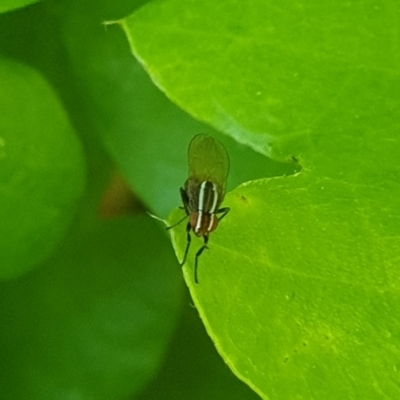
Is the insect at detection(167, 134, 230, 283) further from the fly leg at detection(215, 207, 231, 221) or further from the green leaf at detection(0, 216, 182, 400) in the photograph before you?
the green leaf at detection(0, 216, 182, 400)

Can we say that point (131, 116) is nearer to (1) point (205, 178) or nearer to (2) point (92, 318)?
(1) point (205, 178)

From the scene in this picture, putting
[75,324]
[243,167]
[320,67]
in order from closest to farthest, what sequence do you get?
[320,67], [243,167], [75,324]

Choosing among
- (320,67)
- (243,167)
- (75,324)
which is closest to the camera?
(320,67)

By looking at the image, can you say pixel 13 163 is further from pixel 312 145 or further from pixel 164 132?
pixel 312 145

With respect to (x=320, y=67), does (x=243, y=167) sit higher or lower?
lower

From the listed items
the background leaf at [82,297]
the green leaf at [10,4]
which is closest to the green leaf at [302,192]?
the green leaf at [10,4]

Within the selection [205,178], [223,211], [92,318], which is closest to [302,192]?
[223,211]

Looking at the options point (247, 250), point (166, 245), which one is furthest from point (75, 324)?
point (247, 250)
